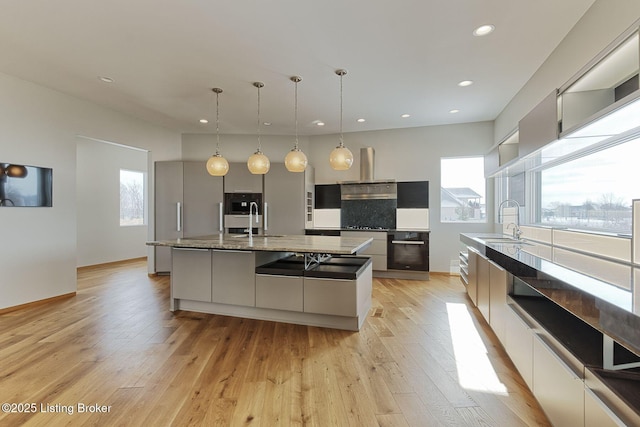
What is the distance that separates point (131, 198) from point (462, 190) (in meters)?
7.89

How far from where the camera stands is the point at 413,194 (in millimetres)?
5926

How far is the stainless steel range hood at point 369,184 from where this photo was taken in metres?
5.95

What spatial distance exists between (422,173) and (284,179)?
2.78 metres

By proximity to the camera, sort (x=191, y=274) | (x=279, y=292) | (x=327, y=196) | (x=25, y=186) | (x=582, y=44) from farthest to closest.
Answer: (x=327, y=196) < (x=25, y=186) < (x=191, y=274) < (x=279, y=292) < (x=582, y=44)

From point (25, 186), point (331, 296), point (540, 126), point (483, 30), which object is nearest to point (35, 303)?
point (25, 186)

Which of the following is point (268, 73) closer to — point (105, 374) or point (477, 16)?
point (477, 16)

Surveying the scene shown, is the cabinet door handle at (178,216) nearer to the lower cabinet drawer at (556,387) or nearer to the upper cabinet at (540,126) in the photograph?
the upper cabinet at (540,126)

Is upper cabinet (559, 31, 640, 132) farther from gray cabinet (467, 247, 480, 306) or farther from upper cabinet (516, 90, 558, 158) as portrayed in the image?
gray cabinet (467, 247, 480, 306)

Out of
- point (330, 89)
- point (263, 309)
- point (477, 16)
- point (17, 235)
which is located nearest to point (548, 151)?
point (477, 16)

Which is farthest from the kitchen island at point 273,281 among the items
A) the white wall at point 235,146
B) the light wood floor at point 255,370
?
the white wall at point 235,146

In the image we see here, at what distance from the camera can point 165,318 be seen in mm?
3367

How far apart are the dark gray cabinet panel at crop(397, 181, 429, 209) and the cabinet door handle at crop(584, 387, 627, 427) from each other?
487 centimetres

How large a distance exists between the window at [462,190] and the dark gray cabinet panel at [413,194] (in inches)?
12.1

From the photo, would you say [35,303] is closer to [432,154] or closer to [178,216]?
[178,216]
